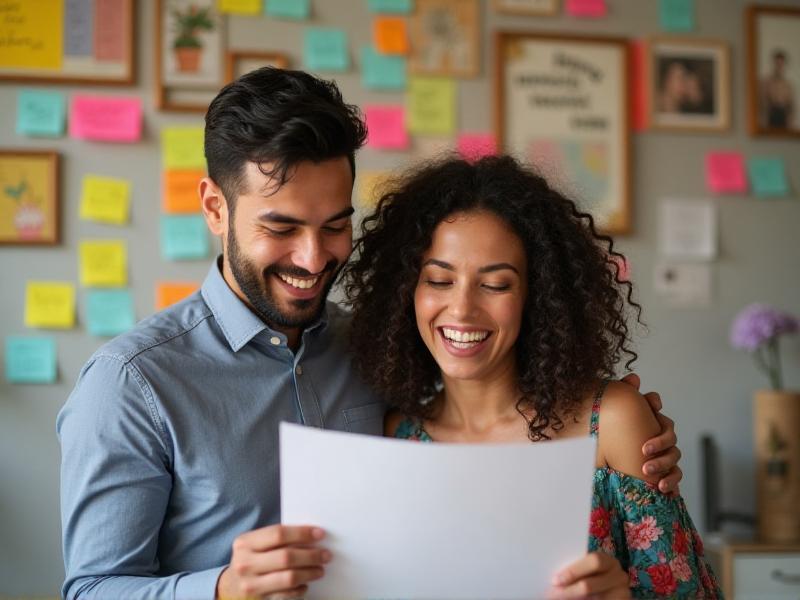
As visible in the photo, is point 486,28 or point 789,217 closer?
point 486,28

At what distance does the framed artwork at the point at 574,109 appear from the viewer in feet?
9.50

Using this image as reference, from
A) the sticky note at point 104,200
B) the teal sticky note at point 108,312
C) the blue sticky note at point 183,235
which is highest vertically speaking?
the sticky note at point 104,200

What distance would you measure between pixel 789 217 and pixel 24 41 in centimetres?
243

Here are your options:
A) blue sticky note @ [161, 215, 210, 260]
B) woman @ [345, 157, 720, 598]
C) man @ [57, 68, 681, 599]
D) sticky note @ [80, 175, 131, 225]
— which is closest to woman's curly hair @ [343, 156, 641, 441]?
woman @ [345, 157, 720, 598]

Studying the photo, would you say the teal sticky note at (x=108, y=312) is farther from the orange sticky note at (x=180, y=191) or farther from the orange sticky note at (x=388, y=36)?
the orange sticky note at (x=388, y=36)

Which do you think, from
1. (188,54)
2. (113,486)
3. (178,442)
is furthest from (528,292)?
(188,54)

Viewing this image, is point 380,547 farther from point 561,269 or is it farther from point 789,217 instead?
point 789,217

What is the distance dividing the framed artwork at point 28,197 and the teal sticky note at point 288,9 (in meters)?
0.75

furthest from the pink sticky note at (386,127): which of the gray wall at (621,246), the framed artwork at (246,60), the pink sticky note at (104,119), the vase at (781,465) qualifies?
the vase at (781,465)

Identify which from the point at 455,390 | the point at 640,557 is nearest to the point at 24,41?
the point at 455,390

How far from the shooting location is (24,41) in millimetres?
2639

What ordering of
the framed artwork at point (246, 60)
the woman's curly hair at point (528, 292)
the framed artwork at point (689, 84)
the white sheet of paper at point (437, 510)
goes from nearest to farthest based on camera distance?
the white sheet of paper at point (437, 510)
the woman's curly hair at point (528, 292)
the framed artwork at point (246, 60)
the framed artwork at point (689, 84)

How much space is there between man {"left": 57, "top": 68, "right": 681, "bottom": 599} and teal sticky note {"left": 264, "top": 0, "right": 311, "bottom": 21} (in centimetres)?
131

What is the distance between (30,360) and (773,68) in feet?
8.15
